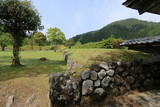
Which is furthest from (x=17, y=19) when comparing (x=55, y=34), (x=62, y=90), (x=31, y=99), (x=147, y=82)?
(x=55, y=34)

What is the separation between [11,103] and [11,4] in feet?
21.6

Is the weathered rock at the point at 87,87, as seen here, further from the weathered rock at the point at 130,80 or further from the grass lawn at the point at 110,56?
the grass lawn at the point at 110,56

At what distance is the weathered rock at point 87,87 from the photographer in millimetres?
3758

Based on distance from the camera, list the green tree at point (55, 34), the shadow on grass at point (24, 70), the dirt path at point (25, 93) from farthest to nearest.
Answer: the green tree at point (55, 34)
the shadow on grass at point (24, 70)
the dirt path at point (25, 93)

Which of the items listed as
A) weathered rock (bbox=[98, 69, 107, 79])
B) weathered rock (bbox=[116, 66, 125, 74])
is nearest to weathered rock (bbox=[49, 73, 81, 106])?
weathered rock (bbox=[98, 69, 107, 79])

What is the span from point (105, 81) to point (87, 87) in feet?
2.21

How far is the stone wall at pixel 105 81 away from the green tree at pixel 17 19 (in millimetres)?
6336

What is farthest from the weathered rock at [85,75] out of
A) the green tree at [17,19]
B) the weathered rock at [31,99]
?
the green tree at [17,19]

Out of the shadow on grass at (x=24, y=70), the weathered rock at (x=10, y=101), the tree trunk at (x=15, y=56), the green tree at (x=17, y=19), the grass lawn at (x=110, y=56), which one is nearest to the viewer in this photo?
the weathered rock at (x=10, y=101)

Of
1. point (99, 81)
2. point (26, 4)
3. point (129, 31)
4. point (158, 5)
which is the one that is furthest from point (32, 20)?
point (129, 31)

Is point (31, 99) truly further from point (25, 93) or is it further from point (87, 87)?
point (87, 87)

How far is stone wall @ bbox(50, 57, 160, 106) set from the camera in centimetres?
351

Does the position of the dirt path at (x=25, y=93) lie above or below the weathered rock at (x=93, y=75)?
below

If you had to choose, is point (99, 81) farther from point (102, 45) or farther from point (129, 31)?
point (129, 31)
